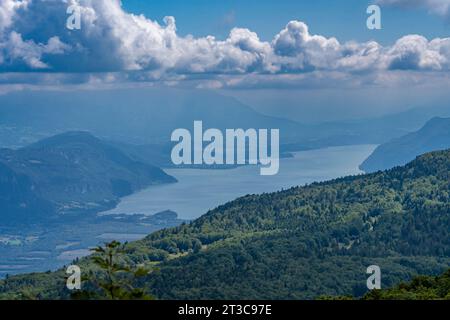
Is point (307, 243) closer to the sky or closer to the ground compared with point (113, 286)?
closer to the sky

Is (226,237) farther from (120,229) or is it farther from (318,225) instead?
(120,229)

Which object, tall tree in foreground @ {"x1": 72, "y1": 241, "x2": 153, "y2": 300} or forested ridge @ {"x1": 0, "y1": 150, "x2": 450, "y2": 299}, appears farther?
forested ridge @ {"x1": 0, "y1": 150, "x2": 450, "y2": 299}

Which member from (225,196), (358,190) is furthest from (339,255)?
(225,196)

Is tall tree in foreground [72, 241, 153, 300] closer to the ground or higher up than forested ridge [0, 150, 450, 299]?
closer to the ground

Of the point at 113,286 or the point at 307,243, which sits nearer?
the point at 113,286

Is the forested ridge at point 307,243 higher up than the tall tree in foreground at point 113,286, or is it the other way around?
the forested ridge at point 307,243
